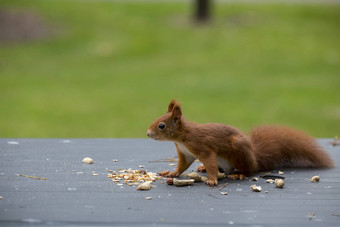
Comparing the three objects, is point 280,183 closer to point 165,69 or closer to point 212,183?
point 212,183

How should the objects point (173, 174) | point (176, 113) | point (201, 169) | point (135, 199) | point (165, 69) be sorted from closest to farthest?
point (135, 199) → point (176, 113) → point (173, 174) → point (201, 169) → point (165, 69)

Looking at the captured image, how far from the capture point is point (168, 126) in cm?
210

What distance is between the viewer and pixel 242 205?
72.7 inches

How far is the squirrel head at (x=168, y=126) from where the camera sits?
2.09 meters

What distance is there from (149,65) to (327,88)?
298 cm

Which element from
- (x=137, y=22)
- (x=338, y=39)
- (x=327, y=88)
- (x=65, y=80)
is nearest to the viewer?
(x=327, y=88)

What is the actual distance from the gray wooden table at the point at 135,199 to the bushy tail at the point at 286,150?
0.19ft

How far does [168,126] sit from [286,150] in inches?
24.0

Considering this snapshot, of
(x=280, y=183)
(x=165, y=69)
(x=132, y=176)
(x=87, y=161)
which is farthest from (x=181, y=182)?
(x=165, y=69)

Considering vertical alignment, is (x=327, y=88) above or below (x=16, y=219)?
above

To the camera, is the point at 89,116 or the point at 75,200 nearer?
the point at 75,200

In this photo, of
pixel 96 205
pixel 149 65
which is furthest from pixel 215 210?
pixel 149 65

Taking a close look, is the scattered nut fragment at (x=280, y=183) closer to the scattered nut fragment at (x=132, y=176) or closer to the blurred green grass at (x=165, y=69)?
the scattered nut fragment at (x=132, y=176)

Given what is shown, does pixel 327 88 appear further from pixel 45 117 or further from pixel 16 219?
pixel 16 219
